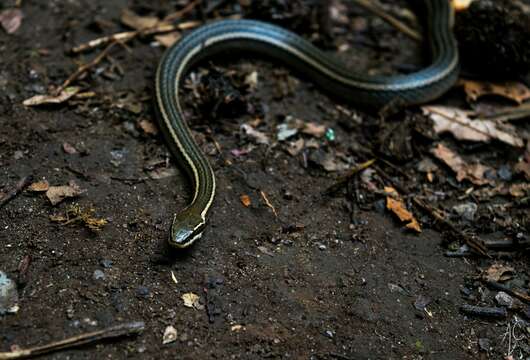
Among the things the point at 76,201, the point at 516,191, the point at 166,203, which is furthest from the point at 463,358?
the point at 76,201

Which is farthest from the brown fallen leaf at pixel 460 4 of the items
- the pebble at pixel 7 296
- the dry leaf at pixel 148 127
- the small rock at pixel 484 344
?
the pebble at pixel 7 296

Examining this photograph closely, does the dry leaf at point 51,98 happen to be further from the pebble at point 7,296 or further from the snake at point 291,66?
the pebble at point 7,296

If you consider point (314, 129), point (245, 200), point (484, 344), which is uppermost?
point (314, 129)

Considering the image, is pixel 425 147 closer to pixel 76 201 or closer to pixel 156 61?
pixel 156 61

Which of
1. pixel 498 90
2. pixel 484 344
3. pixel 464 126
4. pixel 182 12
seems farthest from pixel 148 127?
pixel 498 90

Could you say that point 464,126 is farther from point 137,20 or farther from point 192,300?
point 137,20
